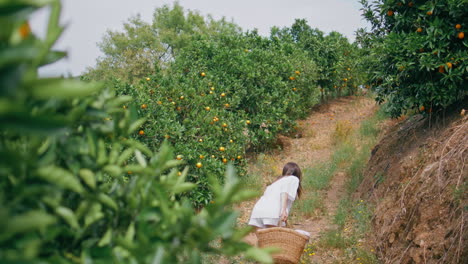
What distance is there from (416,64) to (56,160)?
5.74m

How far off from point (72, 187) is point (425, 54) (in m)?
5.69

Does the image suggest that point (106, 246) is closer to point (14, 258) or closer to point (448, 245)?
point (14, 258)

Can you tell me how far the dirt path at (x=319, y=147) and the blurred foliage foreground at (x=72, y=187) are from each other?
5.31m

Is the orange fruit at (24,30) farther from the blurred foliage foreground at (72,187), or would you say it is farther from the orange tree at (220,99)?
the orange tree at (220,99)

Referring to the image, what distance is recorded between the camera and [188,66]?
1046 centimetres

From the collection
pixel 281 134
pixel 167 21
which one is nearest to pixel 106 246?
pixel 281 134

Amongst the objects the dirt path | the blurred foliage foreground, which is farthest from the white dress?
the blurred foliage foreground

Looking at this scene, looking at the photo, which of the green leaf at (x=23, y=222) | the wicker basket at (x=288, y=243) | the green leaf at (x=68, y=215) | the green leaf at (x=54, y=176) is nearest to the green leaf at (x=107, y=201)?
the green leaf at (x=68, y=215)

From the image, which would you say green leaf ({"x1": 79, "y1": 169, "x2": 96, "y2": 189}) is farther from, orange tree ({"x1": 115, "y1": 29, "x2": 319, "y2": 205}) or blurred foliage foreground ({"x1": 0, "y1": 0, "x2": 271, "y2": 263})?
orange tree ({"x1": 115, "y1": 29, "x2": 319, "y2": 205})

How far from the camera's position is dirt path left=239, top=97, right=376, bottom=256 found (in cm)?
749

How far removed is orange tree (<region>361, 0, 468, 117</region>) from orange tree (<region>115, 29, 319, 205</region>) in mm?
3053

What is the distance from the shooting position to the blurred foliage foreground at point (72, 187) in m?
0.96

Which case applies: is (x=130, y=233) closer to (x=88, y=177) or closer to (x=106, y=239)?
(x=106, y=239)

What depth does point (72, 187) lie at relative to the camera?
1.25m
